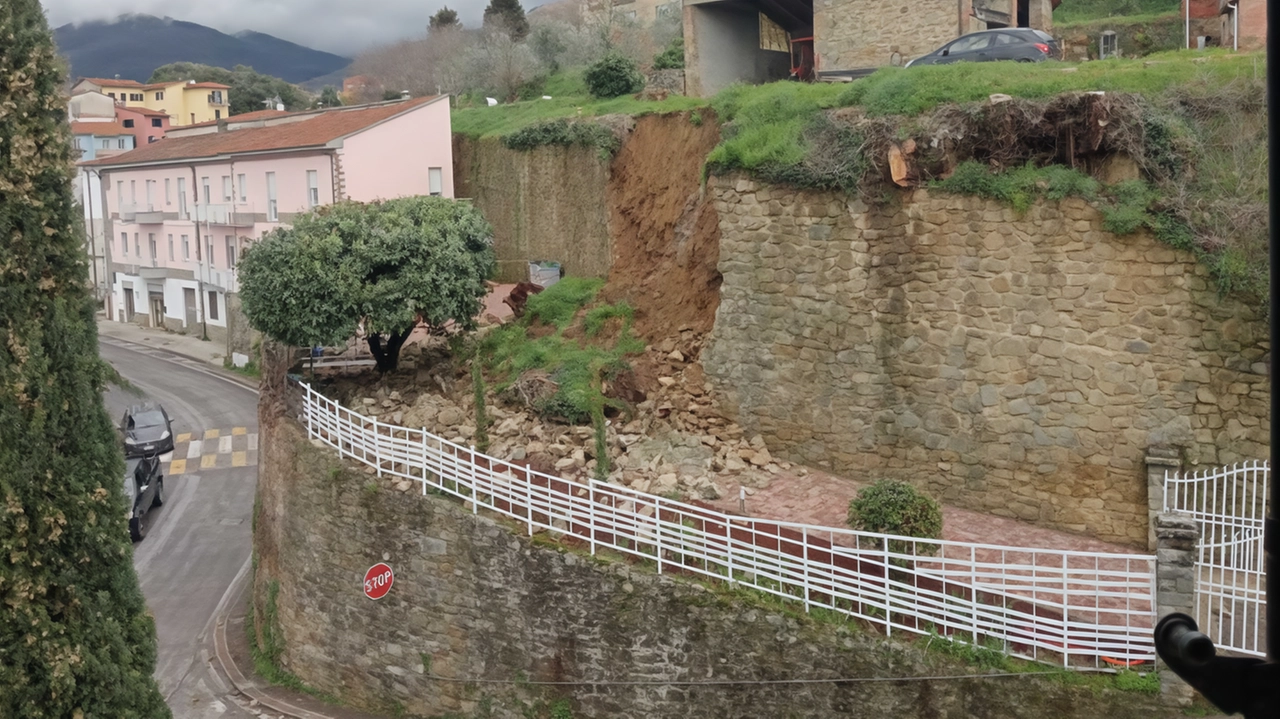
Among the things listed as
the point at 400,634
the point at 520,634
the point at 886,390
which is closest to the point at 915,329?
the point at 886,390

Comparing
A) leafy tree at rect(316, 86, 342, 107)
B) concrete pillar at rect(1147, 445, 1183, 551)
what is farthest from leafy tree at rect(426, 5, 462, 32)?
concrete pillar at rect(1147, 445, 1183, 551)

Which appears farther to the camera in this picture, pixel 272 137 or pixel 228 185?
pixel 228 185

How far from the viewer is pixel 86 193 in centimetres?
4278

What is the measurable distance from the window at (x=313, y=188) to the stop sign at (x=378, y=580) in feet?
47.1

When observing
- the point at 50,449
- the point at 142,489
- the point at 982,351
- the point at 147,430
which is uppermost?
the point at 50,449

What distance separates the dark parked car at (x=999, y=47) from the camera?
19062 mm

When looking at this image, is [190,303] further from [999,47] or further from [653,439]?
[999,47]

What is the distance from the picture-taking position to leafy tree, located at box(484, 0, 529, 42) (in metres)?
51.3

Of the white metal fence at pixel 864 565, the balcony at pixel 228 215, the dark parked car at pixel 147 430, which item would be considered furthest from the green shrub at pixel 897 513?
the balcony at pixel 228 215

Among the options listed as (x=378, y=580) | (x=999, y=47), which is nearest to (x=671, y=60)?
(x=999, y=47)

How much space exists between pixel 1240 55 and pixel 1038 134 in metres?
2.96

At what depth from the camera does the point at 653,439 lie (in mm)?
16453

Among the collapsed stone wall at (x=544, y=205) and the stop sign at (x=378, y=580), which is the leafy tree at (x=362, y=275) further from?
the stop sign at (x=378, y=580)

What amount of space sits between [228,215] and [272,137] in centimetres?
274
